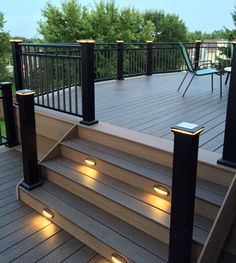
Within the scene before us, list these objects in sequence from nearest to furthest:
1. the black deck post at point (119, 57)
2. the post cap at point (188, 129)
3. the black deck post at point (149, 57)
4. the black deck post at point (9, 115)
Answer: the post cap at point (188, 129)
the black deck post at point (9, 115)
the black deck post at point (119, 57)
the black deck post at point (149, 57)

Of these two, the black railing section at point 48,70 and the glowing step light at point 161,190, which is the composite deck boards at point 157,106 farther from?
the glowing step light at point 161,190

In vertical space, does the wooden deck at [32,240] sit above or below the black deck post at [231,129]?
below

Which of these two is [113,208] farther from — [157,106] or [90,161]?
[157,106]

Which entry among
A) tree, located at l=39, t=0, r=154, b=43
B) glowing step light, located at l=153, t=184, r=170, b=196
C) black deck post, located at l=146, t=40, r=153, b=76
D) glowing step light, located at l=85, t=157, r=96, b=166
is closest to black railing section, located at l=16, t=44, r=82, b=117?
glowing step light, located at l=85, t=157, r=96, b=166

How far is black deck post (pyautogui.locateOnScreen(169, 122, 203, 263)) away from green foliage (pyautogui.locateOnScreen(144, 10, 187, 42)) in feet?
72.7

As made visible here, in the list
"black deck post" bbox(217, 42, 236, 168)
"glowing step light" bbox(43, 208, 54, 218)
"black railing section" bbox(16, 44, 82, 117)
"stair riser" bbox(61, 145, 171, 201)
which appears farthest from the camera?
"black railing section" bbox(16, 44, 82, 117)

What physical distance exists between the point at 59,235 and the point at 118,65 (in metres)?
4.78

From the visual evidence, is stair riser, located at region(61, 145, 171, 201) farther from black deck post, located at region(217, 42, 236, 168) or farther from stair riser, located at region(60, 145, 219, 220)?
black deck post, located at region(217, 42, 236, 168)

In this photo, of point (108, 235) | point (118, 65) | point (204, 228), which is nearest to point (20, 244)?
point (108, 235)

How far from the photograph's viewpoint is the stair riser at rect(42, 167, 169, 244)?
2.24 meters

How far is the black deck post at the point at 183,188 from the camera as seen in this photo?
168 cm

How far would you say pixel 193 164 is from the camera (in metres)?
1.71

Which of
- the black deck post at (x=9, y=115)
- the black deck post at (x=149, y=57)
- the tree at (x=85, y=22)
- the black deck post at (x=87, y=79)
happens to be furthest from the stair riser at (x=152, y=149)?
the tree at (x=85, y=22)

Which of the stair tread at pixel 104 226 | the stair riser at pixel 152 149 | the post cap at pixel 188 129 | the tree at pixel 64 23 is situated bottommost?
the stair tread at pixel 104 226
